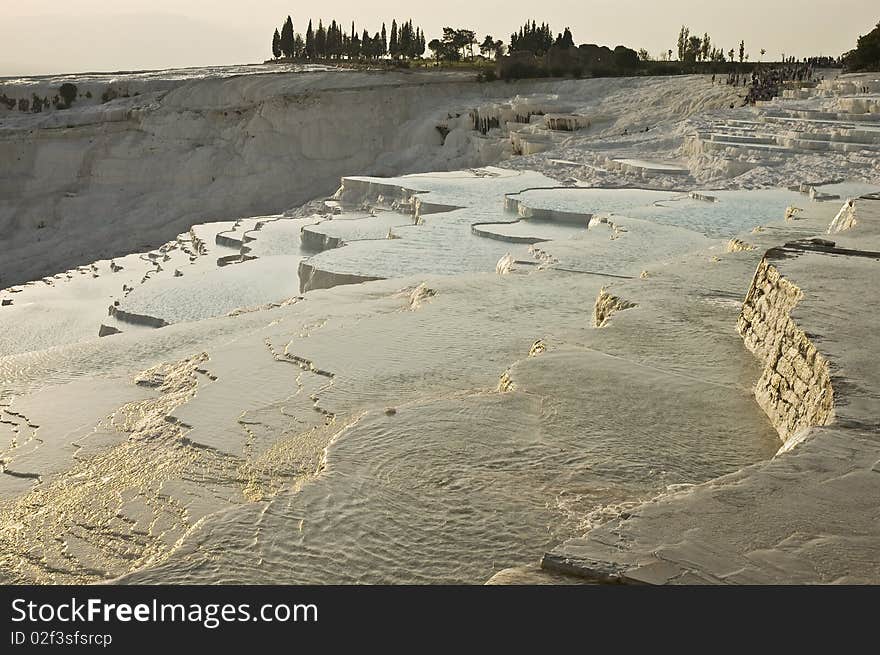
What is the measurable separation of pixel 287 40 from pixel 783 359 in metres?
42.1

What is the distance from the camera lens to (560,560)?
1.92m

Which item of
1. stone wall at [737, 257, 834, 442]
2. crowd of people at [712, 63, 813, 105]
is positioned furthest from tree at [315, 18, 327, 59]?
stone wall at [737, 257, 834, 442]

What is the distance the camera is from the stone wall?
8.94 ft

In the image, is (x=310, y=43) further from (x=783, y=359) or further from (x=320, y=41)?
(x=783, y=359)

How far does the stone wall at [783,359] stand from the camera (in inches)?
107

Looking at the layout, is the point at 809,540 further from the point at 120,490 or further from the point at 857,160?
the point at 857,160

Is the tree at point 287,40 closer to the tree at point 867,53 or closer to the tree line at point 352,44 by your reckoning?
the tree line at point 352,44

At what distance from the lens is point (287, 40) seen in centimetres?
4212

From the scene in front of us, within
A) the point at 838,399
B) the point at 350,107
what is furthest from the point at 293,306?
the point at 350,107

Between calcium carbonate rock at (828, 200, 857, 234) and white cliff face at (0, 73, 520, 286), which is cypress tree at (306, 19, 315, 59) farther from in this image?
calcium carbonate rock at (828, 200, 857, 234)

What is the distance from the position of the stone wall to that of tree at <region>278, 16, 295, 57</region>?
41060mm

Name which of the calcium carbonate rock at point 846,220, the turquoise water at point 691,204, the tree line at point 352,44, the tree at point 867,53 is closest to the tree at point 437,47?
the tree line at point 352,44

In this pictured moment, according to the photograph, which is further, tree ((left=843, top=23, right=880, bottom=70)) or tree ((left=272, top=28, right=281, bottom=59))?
tree ((left=272, top=28, right=281, bottom=59))

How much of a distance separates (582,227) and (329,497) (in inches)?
265
